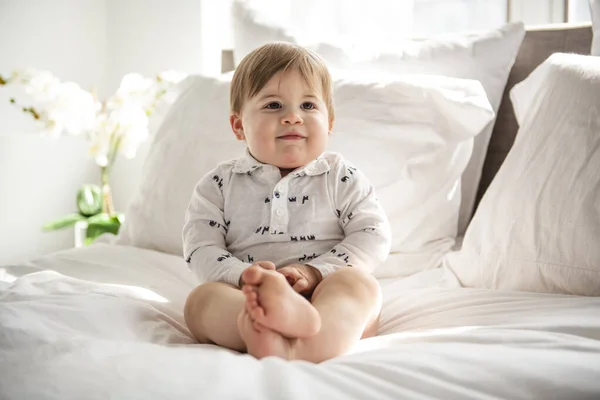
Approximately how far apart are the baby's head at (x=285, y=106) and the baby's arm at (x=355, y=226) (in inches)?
2.9

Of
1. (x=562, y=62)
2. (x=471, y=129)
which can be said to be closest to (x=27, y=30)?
(x=471, y=129)

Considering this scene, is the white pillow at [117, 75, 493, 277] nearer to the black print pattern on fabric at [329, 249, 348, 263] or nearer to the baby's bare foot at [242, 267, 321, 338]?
the black print pattern on fabric at [329, 249, 348, 263]

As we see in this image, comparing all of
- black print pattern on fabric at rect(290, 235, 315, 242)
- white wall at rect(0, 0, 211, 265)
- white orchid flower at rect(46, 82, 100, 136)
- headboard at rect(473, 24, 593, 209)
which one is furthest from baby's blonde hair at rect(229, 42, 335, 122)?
white wall at rect(0, 0, 211, 265)

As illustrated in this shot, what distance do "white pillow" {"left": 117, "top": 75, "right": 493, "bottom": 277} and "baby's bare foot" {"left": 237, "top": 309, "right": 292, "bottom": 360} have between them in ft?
2.06

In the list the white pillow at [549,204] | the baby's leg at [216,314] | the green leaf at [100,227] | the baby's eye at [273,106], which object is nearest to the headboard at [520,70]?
the white pillow at [549,204]

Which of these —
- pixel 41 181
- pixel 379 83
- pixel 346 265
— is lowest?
pixel 41 181

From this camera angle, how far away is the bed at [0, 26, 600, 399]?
2.16 feet

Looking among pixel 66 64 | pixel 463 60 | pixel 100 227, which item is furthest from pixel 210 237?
pixel 66 64

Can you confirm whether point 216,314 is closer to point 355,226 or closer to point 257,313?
point 257,313

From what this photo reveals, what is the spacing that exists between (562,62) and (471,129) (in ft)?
0.83

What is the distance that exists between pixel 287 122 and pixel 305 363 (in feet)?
1.75

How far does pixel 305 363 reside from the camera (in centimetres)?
74

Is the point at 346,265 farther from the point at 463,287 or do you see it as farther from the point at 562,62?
the point at 562,62

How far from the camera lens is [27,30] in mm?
2600
